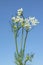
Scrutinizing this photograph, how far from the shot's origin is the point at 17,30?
784cm

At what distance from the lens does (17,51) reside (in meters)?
7.57

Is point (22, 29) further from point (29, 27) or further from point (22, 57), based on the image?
point (22, 57)

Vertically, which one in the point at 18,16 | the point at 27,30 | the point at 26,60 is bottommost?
the point at 26,60

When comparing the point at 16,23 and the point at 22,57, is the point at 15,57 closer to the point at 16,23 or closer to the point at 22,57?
the point at 22,57

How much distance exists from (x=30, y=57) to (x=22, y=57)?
1.30ft

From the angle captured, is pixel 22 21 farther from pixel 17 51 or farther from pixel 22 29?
pixel 17 51

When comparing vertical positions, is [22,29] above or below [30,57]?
above

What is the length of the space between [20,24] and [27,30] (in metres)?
0.34

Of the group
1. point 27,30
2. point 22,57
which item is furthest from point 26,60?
point 27,30

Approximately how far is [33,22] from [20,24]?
0.49 meters

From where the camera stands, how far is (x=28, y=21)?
771 centimetres

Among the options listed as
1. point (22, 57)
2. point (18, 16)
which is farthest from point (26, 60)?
point (18, 16)

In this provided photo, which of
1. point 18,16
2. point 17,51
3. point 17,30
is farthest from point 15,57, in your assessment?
point 18,16

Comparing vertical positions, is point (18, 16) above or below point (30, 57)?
above
